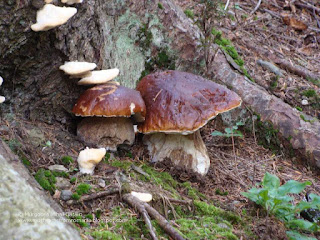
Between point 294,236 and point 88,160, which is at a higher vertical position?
point 88,160

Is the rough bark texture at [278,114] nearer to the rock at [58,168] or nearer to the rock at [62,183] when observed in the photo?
the rock at [58,168]

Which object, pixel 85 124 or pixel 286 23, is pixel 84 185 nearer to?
pixel 85 124

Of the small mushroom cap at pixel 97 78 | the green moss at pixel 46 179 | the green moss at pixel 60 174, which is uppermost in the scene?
the small mushroom cap at pixel 97 78

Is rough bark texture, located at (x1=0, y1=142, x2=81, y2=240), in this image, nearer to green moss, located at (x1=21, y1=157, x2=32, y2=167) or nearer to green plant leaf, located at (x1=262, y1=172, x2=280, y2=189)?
green moss, located at (x1=21, y1=157, x2=32, y2=167)

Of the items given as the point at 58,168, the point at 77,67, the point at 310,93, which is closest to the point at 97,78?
the point at 77,67

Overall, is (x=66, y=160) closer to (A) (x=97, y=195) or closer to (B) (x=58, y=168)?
(B) (x=58, y=168)

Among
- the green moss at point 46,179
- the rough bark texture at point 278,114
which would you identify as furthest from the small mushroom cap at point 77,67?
the rough bark texture at point 278,114
